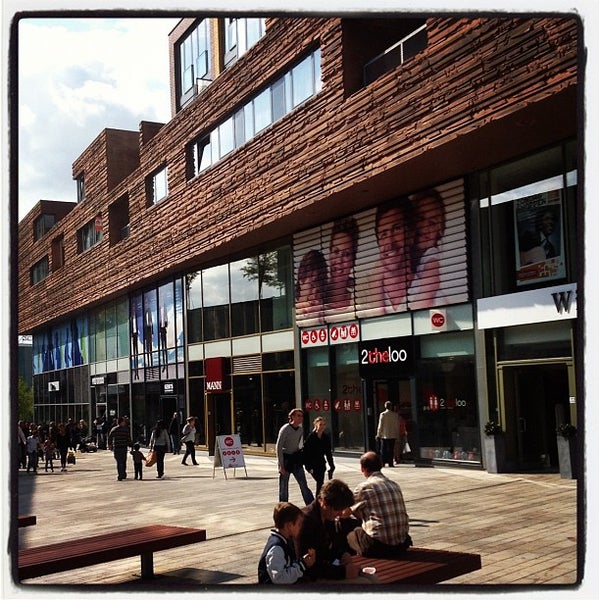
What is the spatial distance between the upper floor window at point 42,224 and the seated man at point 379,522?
46596 millimetres

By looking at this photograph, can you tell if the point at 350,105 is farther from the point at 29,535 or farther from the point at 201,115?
the point at 29,535

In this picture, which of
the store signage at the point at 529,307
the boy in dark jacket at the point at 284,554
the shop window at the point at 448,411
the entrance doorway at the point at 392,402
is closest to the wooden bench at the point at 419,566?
the boy in dark jacket at the point at 284,554

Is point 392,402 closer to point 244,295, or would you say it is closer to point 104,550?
point 244,295

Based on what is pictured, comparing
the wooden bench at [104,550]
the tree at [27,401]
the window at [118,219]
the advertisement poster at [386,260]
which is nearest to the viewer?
the wooden bench at [104,550]

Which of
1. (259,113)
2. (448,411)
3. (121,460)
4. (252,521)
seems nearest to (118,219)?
(259,113)

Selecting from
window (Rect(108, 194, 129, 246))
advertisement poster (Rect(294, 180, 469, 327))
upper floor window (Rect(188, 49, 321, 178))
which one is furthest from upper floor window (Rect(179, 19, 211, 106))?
window (Rect(108, 194, 129, 246))

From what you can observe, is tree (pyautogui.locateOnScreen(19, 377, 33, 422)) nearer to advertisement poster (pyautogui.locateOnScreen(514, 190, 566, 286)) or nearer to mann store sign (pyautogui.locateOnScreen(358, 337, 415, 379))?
mann store sign (pyautogui.locateOnScreen(358, 337, 415, 379))

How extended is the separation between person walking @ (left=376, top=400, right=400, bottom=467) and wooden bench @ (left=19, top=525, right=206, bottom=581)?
9.61 metres

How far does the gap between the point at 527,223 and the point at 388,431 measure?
5.55 m

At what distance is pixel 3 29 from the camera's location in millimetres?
6344

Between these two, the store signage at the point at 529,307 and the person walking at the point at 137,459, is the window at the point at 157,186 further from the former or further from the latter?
the store signage at the point at 529,307

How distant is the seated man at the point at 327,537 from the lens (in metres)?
6.32

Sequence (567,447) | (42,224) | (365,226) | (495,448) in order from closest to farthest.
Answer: (567,447) < (495,448) < (365,226) < (42,224)

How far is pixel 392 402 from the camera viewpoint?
19516mm
